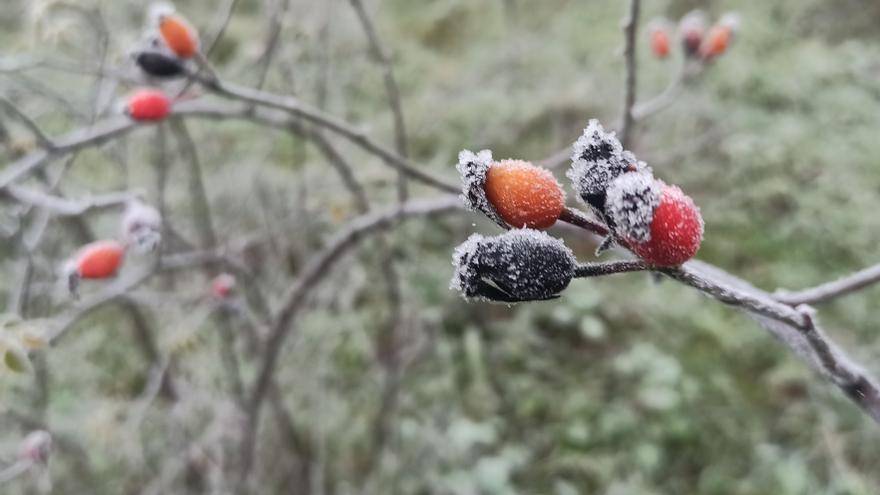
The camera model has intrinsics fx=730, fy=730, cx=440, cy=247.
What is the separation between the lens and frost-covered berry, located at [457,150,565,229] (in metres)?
0.39

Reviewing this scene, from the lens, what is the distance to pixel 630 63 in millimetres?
Answer: 956

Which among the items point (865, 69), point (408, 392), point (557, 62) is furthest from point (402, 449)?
point (865, 69)

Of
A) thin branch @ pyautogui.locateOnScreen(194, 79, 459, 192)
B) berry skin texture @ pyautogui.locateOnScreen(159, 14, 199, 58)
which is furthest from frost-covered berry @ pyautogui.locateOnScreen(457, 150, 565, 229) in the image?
berry skin texture @ pyautogui.locateOnScreen(159, 14, 199, 58)

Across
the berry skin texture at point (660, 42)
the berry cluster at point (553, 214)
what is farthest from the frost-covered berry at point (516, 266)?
the berry skin texture at point (660, 42)

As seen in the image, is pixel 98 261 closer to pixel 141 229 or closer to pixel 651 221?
pixel 141 229

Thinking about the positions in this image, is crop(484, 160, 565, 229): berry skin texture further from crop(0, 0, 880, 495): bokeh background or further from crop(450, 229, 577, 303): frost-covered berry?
crop(0, 0, 880, 495): bokeh background

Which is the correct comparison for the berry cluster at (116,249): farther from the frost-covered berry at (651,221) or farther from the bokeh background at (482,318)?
the frost-covered berry at (651,221)

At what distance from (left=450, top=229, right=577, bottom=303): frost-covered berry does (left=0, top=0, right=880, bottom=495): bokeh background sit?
3.32ft

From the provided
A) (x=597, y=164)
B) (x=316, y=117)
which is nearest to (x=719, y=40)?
(x=316, y=117)

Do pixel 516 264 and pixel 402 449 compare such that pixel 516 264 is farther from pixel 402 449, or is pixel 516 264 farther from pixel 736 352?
pixel 736 352

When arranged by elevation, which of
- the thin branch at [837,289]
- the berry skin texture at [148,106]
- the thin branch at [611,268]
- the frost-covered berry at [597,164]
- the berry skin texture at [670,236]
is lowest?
the thin branch at [611,268]

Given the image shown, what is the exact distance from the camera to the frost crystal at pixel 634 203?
1.22 feet

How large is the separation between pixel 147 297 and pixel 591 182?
1302 mm

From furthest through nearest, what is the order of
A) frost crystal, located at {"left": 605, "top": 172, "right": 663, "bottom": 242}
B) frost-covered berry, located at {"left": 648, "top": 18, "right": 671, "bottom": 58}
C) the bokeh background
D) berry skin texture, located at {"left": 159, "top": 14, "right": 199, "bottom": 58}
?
the bokeh background < frost-covered berry, located at {"left": 648, "top": 18, "right": 671, "bottom": 58} < berry skin texture, located at {"left": 159, "top": 14, "right": 199, "bottom": 58} < frost crystal, located at {"left": 605, "top": 172, "right": 663, "bottom": 242}
